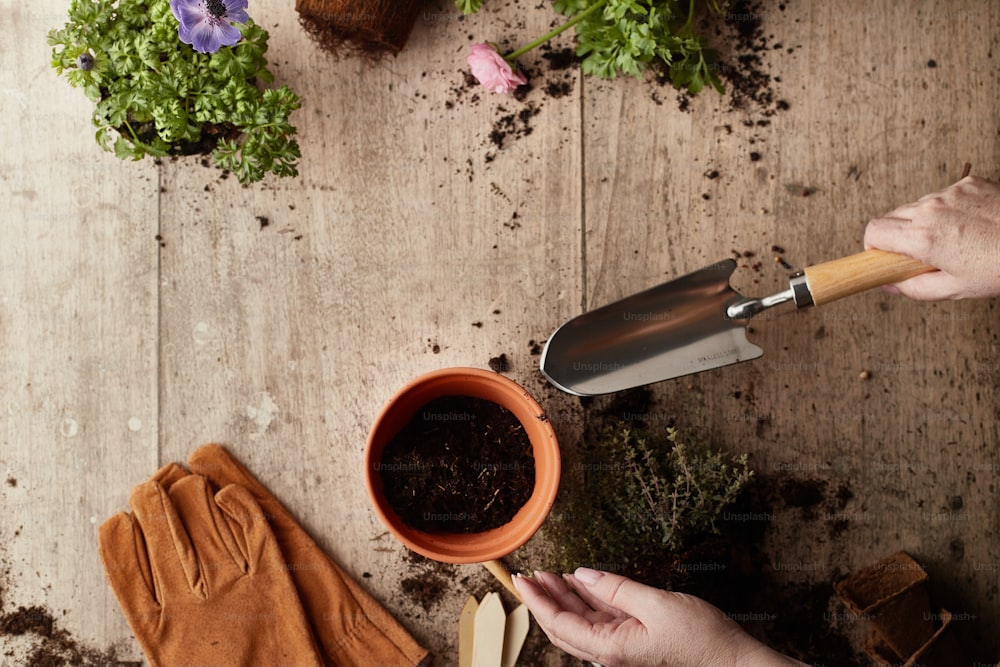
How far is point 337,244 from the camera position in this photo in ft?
4.51

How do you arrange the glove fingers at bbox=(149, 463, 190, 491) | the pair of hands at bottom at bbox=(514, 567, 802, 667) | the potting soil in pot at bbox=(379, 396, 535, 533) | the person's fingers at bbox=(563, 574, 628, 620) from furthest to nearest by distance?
the glove fingers at bbox=(149, 463, 190, 491)
the potting soil in pot at bbox=(379, 396, 535, 533)
the person's fingers at bbox=(563, 574, 628, 620)
the pair of hands at bottom at bbox=(514, 567, 802, 667)

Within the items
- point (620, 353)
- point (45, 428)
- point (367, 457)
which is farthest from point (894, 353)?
point (45, 428)

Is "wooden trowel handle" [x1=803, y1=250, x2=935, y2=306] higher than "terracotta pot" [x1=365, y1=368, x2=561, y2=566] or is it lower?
higher

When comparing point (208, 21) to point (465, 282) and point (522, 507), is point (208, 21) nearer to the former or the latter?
point (465, 282)

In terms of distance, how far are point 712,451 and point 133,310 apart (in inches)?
45.1

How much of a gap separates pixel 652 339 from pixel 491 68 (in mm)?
566

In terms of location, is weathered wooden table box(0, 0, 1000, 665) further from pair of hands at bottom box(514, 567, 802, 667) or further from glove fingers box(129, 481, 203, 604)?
pair of hands at bottom box(514, 567, 802, 667)

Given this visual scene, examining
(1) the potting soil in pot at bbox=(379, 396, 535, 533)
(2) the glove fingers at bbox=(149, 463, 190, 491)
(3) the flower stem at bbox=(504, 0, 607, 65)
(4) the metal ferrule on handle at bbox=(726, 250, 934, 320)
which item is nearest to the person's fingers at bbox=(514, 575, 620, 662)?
(1) the potting soil in pot at bbox=(379, 396, 535, 533)

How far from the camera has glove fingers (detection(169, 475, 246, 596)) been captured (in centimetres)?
134

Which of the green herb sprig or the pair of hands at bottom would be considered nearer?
the pair of hands at bottom

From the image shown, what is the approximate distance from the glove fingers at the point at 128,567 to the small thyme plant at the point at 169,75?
69 centimetres

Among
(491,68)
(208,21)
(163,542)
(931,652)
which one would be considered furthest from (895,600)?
(208,21)

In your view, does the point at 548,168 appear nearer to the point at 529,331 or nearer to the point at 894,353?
the point at 529,331

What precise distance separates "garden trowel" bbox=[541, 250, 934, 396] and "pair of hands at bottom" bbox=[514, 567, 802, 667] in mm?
333
